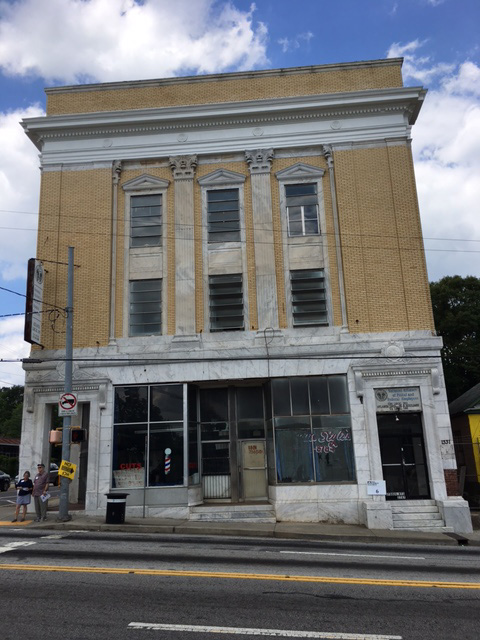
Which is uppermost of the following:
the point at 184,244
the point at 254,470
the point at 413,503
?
the point at 184,244

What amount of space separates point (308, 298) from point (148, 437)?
7.15 m

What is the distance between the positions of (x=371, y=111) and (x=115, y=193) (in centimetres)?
985

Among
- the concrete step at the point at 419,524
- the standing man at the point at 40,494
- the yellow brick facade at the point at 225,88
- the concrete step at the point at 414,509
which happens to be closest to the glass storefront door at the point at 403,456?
the concrete step at the point at 414,509

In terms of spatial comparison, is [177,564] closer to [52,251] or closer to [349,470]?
[349,470]

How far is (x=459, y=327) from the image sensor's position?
38.8m

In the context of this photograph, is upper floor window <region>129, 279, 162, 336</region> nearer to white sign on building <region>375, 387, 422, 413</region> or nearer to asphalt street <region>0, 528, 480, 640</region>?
white sign on building <region>375, 387, 422, 413</region>

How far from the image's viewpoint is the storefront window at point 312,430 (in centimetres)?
1683

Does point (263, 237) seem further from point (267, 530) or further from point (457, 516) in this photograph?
point (457, 516)

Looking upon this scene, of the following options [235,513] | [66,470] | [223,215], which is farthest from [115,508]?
[223,215]

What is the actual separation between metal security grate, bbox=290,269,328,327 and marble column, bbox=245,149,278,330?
72cm

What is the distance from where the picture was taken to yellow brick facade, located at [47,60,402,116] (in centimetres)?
1984

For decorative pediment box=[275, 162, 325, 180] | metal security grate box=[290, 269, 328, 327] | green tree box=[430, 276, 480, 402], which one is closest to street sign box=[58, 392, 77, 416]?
metal security grate box=[290, 269, 328, 327]

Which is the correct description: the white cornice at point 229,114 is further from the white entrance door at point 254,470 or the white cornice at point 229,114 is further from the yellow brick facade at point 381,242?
the white entrance door at point 254,470

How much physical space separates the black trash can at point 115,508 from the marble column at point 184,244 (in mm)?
5691
